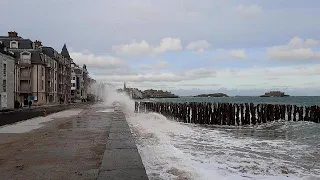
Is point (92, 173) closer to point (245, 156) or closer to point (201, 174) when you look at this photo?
point (201, 174)

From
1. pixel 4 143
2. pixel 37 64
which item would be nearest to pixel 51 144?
pixel 4 143

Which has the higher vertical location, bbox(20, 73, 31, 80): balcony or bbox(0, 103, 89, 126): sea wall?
bbox(20, 73, 31, 80): balcony

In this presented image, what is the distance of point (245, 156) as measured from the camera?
11.6 metres

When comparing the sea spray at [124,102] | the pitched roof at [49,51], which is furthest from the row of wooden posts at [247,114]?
the pitched roof at [49,51]

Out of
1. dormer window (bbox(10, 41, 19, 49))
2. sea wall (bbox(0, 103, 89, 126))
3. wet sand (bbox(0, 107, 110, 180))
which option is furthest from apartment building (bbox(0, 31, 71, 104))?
wet sand (bbox(0, 107, 110, 180))

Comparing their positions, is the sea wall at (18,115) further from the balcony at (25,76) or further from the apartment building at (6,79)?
the balcony at (25,76)

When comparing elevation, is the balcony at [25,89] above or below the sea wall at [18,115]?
above

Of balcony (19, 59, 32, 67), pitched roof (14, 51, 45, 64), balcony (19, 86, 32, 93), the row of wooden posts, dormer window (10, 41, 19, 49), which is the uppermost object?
dormer window (10, 41, 19, 49)

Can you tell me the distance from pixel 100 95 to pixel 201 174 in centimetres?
18044

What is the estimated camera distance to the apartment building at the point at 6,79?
3822 cm

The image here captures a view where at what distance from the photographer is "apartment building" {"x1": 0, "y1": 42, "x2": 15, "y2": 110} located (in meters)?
38.2

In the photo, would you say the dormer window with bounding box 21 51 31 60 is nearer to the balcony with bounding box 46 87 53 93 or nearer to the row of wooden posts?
the balcony with bounding box 46 87 53 93

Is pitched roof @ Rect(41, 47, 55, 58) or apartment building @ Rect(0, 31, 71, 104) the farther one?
pitched roof @ Rect(41, 47, 55, 58)

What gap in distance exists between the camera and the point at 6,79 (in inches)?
1569
